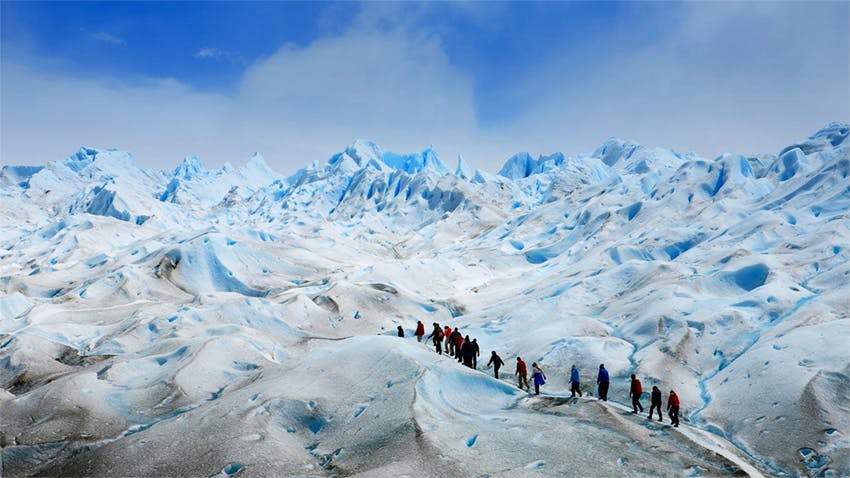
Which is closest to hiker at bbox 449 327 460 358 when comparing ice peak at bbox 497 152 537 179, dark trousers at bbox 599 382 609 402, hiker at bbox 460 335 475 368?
hiker at bbox 460 335 475 368

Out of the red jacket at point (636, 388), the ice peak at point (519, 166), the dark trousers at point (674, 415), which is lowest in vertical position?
the dark trousers at point (674, 415)

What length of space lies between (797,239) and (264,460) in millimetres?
43795

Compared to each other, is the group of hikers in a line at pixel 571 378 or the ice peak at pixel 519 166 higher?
the ice peak at pixel 519 166

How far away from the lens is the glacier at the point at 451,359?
16.1m

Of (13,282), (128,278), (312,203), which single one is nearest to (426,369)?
(128,278)

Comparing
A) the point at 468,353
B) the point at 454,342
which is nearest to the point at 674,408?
the point at 468,353

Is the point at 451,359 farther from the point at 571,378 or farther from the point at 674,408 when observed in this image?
the point at 674,408

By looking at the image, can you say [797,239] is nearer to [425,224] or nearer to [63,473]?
[63,473]

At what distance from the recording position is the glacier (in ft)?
52.8

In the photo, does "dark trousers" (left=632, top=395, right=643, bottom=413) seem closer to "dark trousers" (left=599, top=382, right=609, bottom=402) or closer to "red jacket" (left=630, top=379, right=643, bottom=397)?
"red jacket" (left=630, top=379, right=643, bottom=397)

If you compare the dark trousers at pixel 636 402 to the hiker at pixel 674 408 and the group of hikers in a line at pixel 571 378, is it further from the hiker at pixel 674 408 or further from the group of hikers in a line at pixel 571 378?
the hiker at pixel 674 408

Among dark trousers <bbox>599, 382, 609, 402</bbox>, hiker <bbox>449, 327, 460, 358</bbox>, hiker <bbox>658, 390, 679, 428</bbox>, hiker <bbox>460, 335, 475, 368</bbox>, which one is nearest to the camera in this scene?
hiker <bbox>658, 390, 679, 428</bbox>

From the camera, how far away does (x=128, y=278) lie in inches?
1939

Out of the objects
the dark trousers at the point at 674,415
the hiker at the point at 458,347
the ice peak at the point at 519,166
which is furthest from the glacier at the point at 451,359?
the ice peak at the point at 519,166
